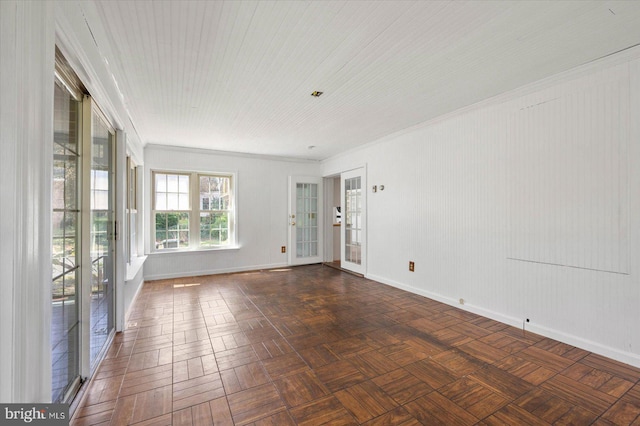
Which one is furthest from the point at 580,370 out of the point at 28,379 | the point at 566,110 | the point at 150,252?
the point at 150,252

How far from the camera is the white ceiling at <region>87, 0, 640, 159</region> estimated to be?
175 cm

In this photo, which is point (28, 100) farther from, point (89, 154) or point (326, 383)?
point (326, 383)

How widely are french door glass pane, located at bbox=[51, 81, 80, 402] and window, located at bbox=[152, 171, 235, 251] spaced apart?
142 inches

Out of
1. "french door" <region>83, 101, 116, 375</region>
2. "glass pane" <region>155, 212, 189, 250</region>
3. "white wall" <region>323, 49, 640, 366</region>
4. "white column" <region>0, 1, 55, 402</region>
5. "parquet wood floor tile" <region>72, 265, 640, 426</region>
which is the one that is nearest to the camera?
"white column" <region>0, 1, 55, 402</region>

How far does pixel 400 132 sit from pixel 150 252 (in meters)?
4.68

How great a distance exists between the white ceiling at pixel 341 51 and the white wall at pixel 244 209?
176 centimetres

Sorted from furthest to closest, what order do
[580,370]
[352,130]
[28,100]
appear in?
[352,130] < [580,370] < [28,100]

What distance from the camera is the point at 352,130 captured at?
4.23m

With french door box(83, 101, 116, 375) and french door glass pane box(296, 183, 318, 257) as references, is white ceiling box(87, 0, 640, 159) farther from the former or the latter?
french door glass pane box(296, 183, 318, 257)

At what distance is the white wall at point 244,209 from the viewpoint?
505cm

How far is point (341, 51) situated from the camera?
7.16ft

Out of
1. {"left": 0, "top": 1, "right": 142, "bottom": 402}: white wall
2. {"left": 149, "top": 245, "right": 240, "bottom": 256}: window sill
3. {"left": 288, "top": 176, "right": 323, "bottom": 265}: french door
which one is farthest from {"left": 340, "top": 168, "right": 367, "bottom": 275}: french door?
{"left": 0, "top": 1, "right": 142, "bottom": 402}: white wall

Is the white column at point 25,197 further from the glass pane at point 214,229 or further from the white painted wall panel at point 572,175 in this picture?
the glass pane at point 214,229

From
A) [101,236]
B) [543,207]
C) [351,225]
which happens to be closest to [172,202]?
[101,236]
